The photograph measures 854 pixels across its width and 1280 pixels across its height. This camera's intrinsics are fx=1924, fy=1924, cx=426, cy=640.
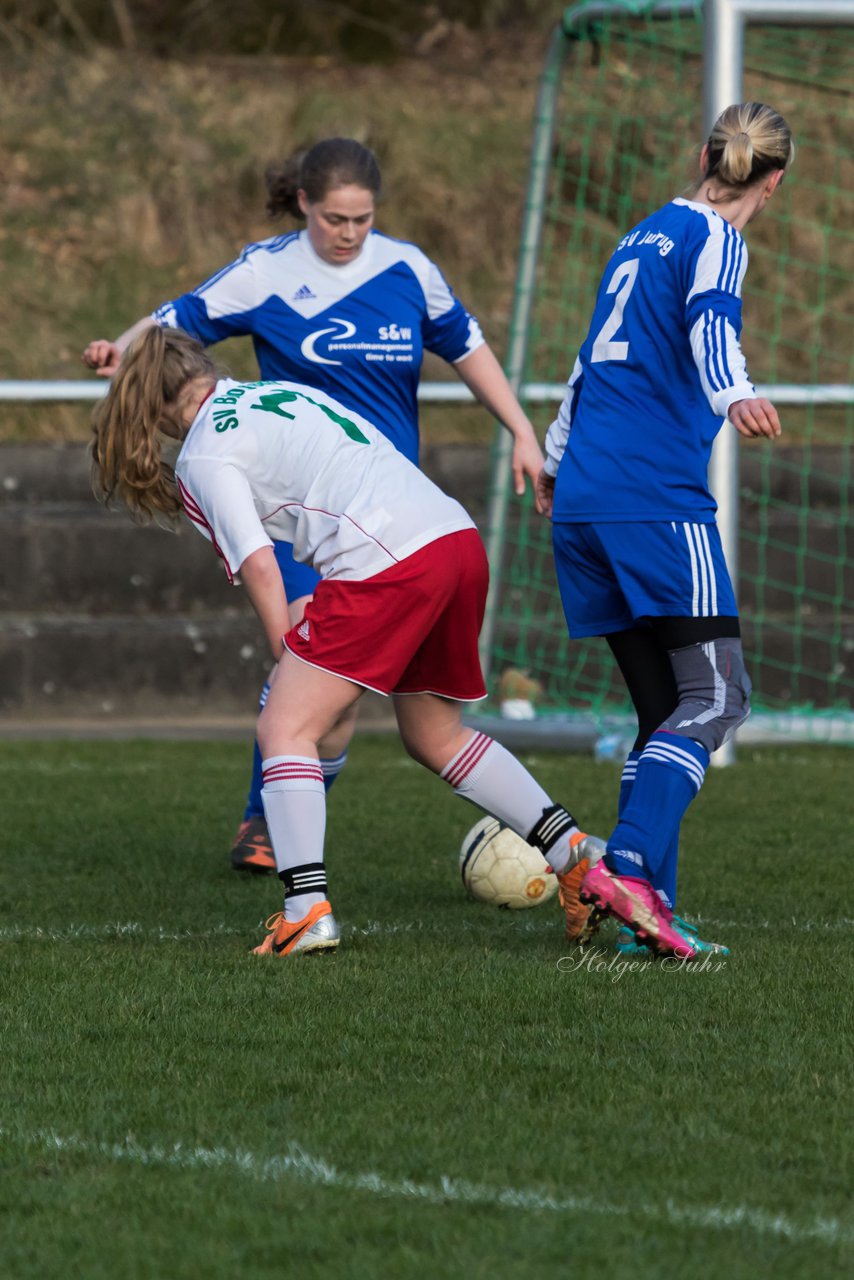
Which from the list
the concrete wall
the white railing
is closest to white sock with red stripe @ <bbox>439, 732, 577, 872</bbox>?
the white railing

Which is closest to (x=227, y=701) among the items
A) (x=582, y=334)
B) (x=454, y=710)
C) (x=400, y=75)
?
(x=582, y=334)

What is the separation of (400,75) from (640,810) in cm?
1217

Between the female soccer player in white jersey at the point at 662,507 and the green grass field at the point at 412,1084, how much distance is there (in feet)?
1.08

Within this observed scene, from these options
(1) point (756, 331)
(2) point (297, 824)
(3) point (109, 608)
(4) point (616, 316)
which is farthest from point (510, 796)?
(1) point (756, 331)

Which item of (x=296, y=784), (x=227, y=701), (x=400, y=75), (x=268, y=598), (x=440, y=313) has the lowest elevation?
(x=227, y=701)

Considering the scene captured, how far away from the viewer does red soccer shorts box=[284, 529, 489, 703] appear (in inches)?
171

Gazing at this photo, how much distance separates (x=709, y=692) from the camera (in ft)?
14.2

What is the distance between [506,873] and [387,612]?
3.68 ft

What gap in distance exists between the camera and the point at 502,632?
11.0 m

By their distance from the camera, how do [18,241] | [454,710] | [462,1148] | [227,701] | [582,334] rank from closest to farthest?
[462,1148] < [454,710] < [227,701] < [582,334] < [18,241]

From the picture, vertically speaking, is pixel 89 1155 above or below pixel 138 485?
below

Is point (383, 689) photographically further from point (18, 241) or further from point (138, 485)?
point (18, 241)

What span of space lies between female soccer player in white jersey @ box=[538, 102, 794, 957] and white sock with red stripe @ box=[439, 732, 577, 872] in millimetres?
136

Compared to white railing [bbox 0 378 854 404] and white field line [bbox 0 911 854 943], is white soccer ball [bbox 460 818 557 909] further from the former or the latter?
white railing [bbox 0 378 854 404]
